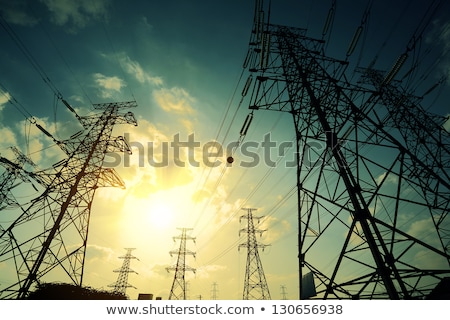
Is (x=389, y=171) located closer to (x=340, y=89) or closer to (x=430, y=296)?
(x=430, y=296)

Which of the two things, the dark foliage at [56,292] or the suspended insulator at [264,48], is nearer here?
the suspended insulator at [264,48]

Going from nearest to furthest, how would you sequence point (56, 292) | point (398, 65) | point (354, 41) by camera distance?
point (398, 65) → point (354, 41) → point (56, 292)

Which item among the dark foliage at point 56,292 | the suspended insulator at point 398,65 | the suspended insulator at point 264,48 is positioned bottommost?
the dark foliage at point 56,292

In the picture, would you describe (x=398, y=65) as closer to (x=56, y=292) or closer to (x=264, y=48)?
(x=264, y=48)

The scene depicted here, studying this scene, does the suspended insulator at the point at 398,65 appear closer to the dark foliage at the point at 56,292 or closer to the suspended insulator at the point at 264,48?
the suspended insulator at the point at 264,48

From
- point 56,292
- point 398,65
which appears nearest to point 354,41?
point 398,65

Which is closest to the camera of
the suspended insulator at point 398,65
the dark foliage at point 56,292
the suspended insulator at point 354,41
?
the suspended insulator at point 398,65

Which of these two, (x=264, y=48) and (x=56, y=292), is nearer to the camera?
(x=264, y=48)

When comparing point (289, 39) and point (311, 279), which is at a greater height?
point (289, 39)

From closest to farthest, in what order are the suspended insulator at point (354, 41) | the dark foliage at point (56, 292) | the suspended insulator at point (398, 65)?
1. the suspended insulator at point (398, 65)
2. the suspended insulator at point (354, 41)
3. the dark foliage at point (56, 292)

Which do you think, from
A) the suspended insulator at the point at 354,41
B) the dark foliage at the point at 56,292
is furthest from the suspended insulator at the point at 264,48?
the dark foliage at the point at 56,292
